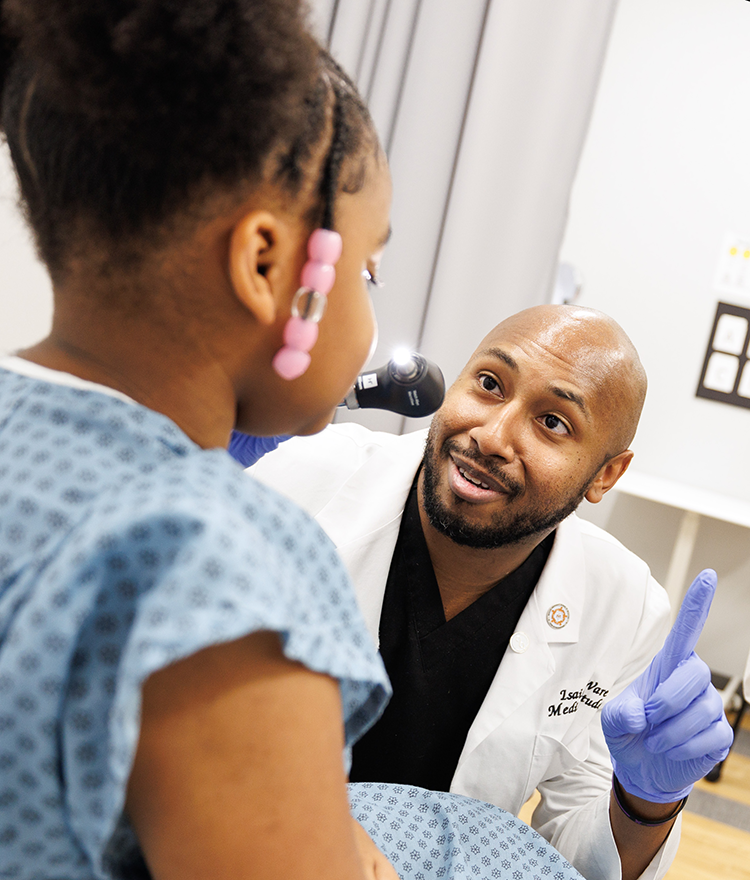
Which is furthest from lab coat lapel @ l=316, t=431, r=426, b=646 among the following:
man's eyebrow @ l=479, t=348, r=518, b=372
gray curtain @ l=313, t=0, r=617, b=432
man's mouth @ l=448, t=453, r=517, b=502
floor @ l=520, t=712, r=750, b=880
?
floor @ l=520, t=712, r=750, b=880

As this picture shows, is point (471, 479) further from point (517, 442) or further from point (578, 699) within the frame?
point (578, 699)

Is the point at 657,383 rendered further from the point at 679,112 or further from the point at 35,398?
the point at 35,398

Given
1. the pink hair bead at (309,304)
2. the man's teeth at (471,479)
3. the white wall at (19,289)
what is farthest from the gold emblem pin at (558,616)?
the white wall at (19,289)

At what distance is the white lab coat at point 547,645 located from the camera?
116 centimetres

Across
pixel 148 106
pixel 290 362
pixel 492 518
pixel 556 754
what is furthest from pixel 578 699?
pixel 148 106

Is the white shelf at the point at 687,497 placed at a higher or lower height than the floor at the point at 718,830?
higher

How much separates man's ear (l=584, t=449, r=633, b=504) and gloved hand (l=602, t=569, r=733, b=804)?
1.34 ft

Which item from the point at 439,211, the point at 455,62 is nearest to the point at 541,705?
the point at 439,211

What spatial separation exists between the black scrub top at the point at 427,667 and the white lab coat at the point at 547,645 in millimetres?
36

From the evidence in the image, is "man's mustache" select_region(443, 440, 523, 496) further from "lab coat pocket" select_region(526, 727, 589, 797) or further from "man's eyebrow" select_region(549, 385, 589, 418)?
"lab coat pocket" select_region(526, 727, 589, 797)

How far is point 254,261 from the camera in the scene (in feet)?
1.47

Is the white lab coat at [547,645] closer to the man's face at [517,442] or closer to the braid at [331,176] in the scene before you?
the man's face at [517,442]

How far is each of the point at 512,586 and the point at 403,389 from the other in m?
0.39

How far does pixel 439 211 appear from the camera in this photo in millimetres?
1898
